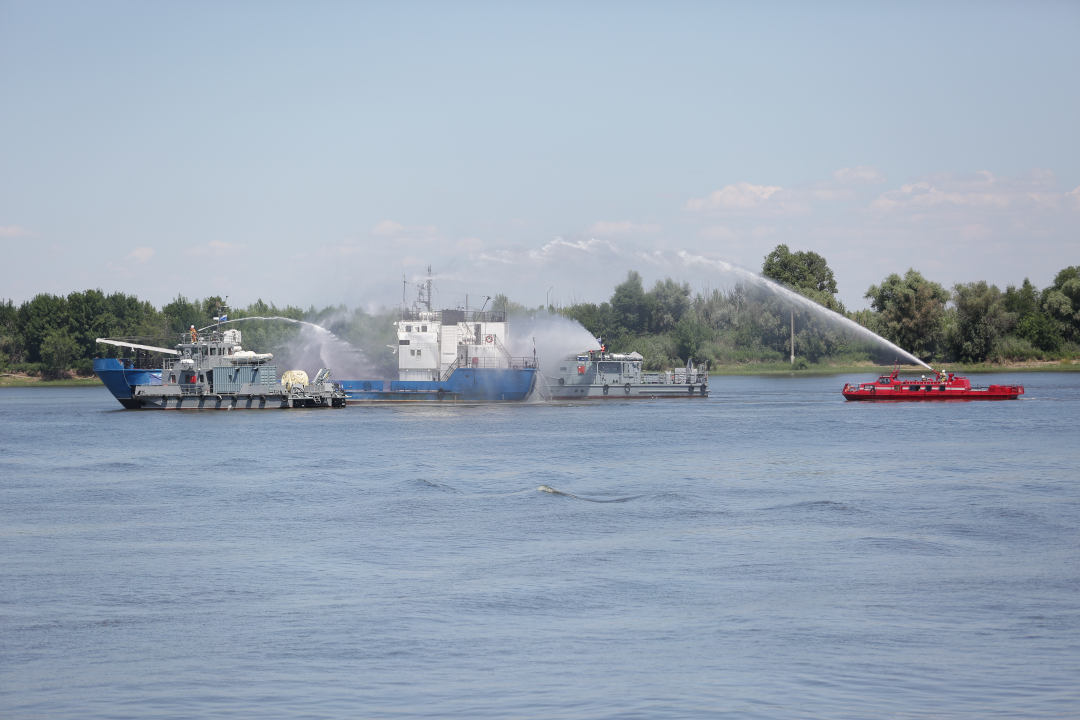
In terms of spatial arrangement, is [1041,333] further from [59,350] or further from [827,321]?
[59,350]

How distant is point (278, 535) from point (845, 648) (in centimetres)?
1953

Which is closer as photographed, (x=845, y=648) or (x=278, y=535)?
(x=845, y=648)

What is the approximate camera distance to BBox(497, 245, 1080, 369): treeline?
495 ft

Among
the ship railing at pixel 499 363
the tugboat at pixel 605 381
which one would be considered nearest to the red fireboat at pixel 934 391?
the tugboat at pixel 605 381

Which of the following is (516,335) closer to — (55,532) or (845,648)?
(55,532)

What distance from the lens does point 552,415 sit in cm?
8300

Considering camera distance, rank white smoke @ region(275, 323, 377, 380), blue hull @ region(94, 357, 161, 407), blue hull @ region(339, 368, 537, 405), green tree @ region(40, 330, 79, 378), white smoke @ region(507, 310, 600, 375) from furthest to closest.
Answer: green tree @ region(40, 330, 79, 378) → white smoke @ region(275, 323, 377, 380) → white smoke @ region(507, 310, 600, 375) → blue hull @ region(94, 357, 161, 407) → blue hull @ region(339, 368, 537, 405)

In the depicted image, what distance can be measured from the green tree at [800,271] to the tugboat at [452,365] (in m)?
90.7

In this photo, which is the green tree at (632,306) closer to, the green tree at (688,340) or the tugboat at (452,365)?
the green tree at (688,340)

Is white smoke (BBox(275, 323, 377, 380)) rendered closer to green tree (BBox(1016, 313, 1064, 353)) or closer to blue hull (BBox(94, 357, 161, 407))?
blue hull (BBox(94, 357, 161, 407))

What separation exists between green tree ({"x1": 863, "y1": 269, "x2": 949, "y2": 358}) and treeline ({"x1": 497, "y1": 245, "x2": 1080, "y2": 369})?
0.16m

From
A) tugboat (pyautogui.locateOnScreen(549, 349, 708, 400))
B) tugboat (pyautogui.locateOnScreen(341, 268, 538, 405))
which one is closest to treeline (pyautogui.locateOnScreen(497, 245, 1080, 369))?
tugboat (pyautogui.locateOnScreen(549, 349, 708, 400))

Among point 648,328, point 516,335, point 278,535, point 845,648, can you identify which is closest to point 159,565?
point 278,535

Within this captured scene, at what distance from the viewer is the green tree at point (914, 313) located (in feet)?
506
